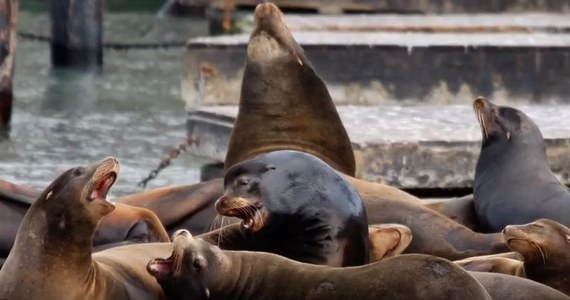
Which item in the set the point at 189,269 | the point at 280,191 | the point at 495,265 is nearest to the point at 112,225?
the point at 280,191

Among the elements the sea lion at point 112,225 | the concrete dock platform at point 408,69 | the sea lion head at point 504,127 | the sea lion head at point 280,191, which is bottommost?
the concrete dock platform at point 408,69

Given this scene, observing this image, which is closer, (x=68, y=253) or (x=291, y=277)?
(x=291, y=277)

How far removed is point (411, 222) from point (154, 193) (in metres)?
1.00

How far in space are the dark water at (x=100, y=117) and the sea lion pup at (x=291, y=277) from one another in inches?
133

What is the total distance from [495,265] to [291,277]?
3.15 feet

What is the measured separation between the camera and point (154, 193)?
234 inches

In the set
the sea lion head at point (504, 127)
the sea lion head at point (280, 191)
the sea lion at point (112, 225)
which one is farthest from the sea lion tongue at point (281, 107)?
the sea lion head at point (280, 191)

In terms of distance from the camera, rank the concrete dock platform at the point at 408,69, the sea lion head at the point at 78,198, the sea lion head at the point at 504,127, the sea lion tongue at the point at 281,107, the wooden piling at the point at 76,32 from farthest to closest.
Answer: the wooden piling at the point at 76,32
the concrete dock platform at the point at 408,69
the sea lion tongue at the point at 281,107
the sea lion head at the point at 504,127
the sea lion head at the point at 78,198

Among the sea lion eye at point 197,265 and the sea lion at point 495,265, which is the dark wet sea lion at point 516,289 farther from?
the sea lion eye at point 197,265

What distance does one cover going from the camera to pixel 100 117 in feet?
35.9

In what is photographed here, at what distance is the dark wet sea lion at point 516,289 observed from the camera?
4211 mm

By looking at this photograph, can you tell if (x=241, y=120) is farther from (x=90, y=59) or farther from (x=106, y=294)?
(x=90, y=59)

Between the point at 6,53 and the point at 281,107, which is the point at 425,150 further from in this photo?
the point at 6,53

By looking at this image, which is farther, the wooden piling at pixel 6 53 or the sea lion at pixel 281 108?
the wooden piling at pixel 6 53
